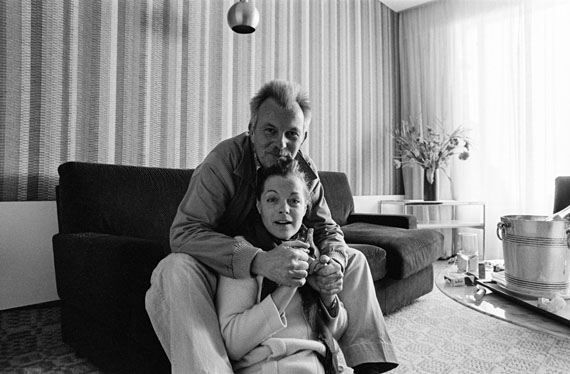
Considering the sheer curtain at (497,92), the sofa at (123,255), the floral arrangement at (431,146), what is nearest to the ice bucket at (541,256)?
the sofa at (123,255)

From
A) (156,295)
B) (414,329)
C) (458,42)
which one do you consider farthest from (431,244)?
(458,42)

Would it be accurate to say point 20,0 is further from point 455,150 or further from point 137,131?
point 455,150

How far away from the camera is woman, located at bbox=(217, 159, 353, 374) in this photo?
0.99m

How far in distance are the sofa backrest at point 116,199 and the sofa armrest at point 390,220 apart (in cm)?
144

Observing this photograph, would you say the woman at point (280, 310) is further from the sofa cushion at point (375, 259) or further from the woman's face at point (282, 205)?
the sofa cushion at point (375, 259)

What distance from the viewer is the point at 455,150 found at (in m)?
4.04

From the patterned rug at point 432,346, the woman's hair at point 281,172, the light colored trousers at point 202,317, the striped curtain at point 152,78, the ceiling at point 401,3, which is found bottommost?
the patterned rug at point 432,346

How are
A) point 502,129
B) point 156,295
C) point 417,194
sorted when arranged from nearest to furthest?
point 156,295 < point 502,129 < point 417,194

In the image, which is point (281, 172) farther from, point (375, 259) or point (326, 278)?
point (375, 259)

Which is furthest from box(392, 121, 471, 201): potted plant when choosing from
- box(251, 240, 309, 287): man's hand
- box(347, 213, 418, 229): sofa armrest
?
box(251, 240, 309, 287): man's hand

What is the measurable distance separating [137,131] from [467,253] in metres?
1.87

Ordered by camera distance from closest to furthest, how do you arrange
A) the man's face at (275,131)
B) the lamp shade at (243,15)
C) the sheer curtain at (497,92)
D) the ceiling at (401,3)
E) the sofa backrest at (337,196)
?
the man's face at (275,131) → the lamp shade at (243,15) → the sofa backrest at (337,196) → the sheer curtain at (497,92) → the ceiling at (401,3)

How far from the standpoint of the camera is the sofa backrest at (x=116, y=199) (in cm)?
161

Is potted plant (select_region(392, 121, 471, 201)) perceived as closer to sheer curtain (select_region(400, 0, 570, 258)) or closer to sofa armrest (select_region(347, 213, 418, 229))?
sheer curtain (select_region(400, 0, 570, 258))
